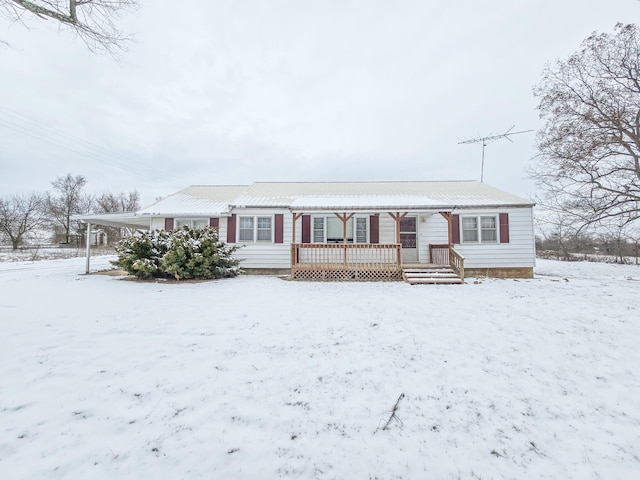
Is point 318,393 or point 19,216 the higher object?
point 19,216

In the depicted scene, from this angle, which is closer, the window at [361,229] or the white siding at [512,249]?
the white siding at [512,249]

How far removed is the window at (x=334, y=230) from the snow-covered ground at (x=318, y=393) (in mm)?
6249

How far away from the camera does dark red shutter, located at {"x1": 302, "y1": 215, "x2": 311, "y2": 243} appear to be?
11.9 metres

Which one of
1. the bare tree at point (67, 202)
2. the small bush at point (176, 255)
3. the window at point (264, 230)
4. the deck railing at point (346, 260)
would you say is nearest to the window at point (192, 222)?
the small bush at point (176, 255)

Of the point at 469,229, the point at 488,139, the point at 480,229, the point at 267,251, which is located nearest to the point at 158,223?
the point at 267,251

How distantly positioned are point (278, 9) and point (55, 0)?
739cm

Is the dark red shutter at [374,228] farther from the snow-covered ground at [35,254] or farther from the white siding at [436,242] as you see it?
the snow-covered ground at [35,254]

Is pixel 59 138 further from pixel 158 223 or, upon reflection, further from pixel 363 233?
pixel 363 233

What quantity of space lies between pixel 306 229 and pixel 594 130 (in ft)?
42.6

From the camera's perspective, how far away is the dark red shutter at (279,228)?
39.1ft

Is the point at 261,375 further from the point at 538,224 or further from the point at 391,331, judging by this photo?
the point at 538,224

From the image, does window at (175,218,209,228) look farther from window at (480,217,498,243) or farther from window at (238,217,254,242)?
window at (480,217,498,243)

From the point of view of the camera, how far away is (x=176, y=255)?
9.89 metres

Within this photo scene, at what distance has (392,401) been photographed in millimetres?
2838
